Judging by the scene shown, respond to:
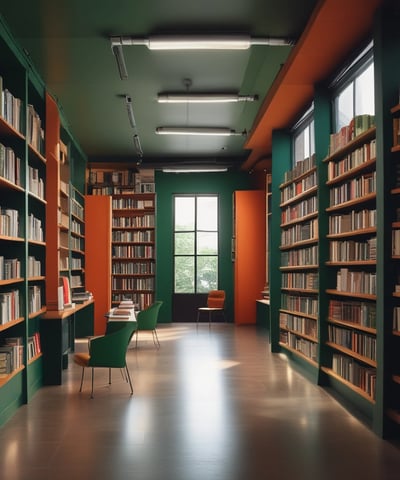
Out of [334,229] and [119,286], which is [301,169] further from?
[119,286]

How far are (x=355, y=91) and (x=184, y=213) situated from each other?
9.09 m

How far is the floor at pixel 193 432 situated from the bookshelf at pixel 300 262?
2.32ft

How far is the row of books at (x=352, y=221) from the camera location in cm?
537

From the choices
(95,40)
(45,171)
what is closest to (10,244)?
(45,171)

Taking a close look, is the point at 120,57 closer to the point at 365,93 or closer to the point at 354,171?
the point at 365,93

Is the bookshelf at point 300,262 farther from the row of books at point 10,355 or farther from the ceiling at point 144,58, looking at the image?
the row of books at point 10,355

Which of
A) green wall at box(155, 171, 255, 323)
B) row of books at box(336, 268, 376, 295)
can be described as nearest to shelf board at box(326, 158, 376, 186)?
row of books at box(336, 268, 376, 295)

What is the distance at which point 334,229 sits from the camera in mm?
6527

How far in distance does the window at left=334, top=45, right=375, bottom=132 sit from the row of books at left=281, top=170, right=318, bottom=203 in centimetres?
77

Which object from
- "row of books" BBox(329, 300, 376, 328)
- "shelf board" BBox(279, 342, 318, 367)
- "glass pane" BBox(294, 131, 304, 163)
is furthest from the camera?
"glass pane" BBox(294, 131, 304, 163)

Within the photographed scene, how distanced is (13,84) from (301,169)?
415 cm

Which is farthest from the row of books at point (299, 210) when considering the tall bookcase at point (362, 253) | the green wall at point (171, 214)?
the green wall at point (171, 214)

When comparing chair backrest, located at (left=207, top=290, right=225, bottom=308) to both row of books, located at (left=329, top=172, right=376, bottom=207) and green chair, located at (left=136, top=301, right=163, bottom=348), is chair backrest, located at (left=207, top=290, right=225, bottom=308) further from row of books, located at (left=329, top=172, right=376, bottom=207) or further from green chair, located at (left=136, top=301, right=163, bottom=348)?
row of books, located at (left=329, top=172, right=376, bottom=207)

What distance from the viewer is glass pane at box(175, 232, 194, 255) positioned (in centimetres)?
1485
